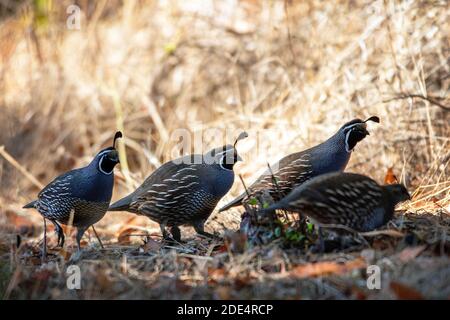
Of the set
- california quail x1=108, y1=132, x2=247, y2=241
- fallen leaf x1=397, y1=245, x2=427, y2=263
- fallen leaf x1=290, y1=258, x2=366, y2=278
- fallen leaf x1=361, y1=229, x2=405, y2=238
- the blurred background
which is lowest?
fallen leaf x1=290, y1=258, x2=366, y2=278

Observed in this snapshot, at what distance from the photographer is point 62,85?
9.77 m

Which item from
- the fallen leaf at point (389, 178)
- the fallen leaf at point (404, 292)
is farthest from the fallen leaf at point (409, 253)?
the fallen leaf at point (389, 178)

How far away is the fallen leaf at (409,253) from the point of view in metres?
3.82

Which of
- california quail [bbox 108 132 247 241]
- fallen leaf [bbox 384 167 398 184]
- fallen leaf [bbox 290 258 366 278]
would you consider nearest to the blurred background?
fallen leaf [bbox 384 167 398 184]

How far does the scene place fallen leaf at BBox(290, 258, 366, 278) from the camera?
12.4ft

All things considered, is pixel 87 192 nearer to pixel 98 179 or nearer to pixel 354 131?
pixel 98 179

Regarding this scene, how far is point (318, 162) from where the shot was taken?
17.7ft

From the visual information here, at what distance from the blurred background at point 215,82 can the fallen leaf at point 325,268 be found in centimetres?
224

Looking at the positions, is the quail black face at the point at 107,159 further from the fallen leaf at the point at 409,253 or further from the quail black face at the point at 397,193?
the fallen leaf at the point at 409,253

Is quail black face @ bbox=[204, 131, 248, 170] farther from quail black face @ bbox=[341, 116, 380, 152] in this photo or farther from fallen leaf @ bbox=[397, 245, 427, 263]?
fallen leaf @ bbox=[397, 245, 427, 263]

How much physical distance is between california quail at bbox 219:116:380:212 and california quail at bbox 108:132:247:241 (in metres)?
0.19

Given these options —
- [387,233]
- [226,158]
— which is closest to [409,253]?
[387,233]

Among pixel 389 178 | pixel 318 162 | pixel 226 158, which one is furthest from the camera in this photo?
pixel 389 178

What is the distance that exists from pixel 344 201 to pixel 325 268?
502 millimetres
